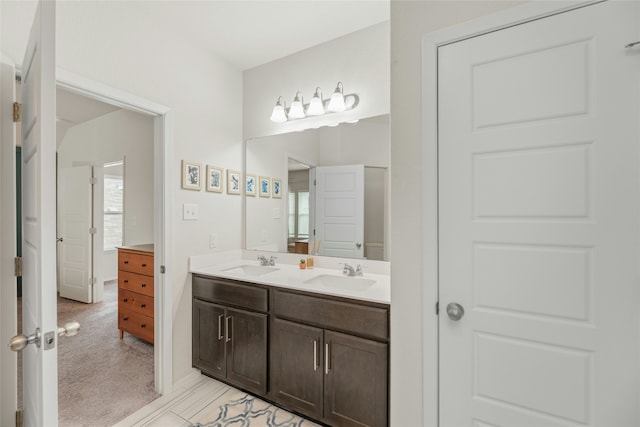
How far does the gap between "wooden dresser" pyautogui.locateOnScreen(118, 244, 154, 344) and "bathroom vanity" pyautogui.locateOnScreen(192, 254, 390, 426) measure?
0.71m

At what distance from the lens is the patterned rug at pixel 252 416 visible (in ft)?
5.90

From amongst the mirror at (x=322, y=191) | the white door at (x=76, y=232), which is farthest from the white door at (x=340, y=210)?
the white door at (x=76, y=232)

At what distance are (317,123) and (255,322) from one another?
1.59m

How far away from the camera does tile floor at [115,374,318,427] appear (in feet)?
5.95

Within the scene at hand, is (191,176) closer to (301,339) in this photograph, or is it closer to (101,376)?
(301,339)

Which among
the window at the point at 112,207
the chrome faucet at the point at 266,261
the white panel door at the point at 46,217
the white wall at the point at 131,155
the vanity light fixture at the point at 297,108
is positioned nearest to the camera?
the white panel door at the point at 46,217

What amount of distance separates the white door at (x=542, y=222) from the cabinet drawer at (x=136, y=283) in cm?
254

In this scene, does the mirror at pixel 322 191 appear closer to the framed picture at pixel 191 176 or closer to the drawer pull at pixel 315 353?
the framed picture at pixel 191 176

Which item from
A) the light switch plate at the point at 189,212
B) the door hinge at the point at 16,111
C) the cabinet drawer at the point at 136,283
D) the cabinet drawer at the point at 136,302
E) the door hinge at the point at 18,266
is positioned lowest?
the cabinet drawer at the point at 136,302

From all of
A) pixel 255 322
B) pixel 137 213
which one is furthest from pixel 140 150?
pixel 255 322

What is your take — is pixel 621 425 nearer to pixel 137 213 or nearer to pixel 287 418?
pixel 287 418

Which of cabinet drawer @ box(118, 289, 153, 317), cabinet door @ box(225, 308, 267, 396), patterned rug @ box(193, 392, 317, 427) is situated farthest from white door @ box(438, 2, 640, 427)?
cabinet drawer @ box(118, 289, 153, 317)

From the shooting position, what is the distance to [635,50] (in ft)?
3.18

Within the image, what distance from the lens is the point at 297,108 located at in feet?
7.84
